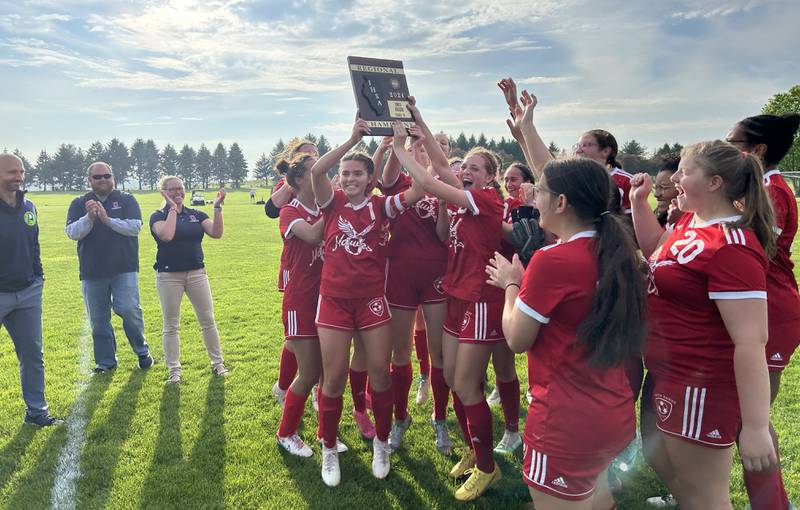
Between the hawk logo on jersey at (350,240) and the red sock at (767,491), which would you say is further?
the hawk logo on jersey at (350,240)

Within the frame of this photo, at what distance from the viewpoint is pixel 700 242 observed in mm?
2127

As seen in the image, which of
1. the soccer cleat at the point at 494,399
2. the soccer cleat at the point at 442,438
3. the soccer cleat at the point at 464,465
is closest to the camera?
the soccer cleat at the point at 464,465

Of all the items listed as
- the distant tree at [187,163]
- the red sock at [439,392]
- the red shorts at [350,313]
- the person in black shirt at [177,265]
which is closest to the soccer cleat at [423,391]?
the red sock at [439,392]

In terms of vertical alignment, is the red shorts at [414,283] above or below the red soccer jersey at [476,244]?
below

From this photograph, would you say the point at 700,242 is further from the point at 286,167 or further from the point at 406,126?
the point at 286,167

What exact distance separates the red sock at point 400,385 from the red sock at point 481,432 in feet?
2.84

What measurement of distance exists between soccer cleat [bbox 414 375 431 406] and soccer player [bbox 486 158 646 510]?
3030 millimetres

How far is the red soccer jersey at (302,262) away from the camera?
4.04 metres

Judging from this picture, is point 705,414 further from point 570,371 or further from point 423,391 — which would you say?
point 423,391

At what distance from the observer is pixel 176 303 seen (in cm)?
588

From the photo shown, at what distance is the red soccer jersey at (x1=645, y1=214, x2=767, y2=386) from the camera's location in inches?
78.9

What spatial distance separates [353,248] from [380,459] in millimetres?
1598

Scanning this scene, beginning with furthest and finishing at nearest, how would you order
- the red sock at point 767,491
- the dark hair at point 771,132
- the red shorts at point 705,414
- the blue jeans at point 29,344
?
the blue jeans at point 29,344 → the dark hair at point 771,132 → the red sock at point 767,491 → the red shorts at point 705,414

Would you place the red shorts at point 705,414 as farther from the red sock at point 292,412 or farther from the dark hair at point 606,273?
the red sock at point 292,412
